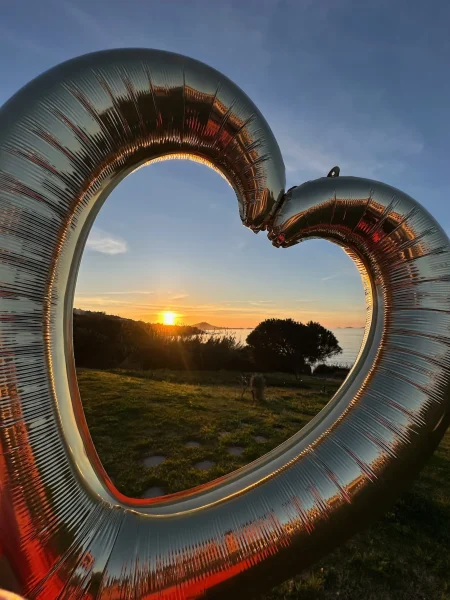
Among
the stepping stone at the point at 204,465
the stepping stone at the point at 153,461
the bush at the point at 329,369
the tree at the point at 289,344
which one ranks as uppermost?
the tree at the point at 289,344

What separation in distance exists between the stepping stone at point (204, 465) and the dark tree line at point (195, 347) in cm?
913

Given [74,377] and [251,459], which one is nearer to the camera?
[74,377]

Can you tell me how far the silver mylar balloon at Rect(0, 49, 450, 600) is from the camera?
109 cm

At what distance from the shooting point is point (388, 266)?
1.42 metres

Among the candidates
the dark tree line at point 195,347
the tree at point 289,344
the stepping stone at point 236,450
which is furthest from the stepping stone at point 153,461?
the tree at point 289,344

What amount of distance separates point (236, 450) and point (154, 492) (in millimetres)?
1888

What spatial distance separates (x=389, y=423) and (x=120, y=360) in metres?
17.9

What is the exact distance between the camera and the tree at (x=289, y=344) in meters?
25.4

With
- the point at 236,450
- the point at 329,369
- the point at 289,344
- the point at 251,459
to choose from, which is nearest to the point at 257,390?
the point at 236,450

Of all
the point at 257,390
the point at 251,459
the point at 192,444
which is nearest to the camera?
the point at 251,459

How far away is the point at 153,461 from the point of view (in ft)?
17.4

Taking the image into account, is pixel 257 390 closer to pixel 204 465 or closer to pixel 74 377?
pixel 204 465

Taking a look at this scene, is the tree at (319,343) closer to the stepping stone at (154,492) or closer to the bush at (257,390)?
the bush at (257,390)

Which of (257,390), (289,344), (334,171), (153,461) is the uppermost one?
(334,171)
